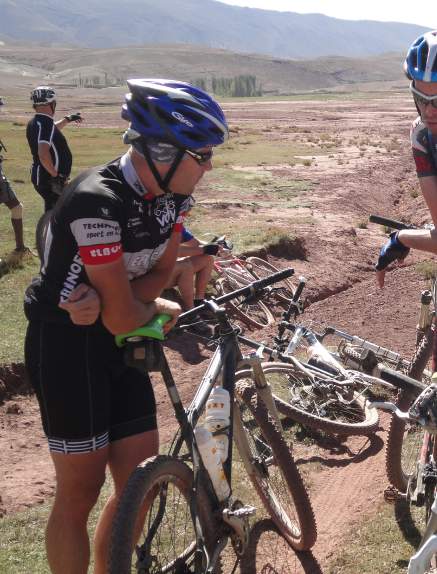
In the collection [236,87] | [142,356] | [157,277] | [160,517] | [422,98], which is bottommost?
[236,87]

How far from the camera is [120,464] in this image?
323 cm

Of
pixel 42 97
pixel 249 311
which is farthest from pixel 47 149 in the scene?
pixel 249 311

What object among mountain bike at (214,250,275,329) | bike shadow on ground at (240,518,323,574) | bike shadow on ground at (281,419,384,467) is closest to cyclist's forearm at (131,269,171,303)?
bike shadow on ground at (240,518,323,574)

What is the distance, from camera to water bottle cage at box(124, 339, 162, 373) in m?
3.01

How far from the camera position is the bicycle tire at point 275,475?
3.99 m

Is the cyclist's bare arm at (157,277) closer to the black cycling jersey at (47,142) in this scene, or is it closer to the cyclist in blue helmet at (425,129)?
the cyclist in blue helmet at (425,129)

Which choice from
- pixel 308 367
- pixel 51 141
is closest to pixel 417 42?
pixel 308 367

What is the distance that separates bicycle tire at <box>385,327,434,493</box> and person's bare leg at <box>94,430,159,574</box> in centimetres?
168

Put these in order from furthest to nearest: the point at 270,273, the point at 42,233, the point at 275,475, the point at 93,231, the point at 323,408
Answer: the point at 270,273
the point at 323,408
the point at 275,475
the point at 42,233
the point at 93,231

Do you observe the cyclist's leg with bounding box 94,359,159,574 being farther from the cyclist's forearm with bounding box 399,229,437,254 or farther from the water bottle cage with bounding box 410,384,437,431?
the cyclist's forearm with bounding box 399,229,437,254

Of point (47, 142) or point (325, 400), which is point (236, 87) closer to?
point (47, 142)

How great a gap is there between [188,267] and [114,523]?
6108mm

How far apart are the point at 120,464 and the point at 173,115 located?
1.60 metres

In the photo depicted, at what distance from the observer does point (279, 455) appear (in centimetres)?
398
